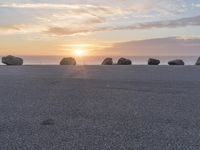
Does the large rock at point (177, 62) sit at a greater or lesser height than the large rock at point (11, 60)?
greater

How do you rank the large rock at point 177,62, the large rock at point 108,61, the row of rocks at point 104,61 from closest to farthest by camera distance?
the row of rocks at point 104,61
the large rock at point 177,62
the large rock at point 108,61

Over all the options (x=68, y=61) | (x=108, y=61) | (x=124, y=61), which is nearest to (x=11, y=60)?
(x=68, y=61)

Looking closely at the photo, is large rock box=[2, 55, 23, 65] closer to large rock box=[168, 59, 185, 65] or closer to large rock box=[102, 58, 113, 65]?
large rock box=[102, 58, 113, 65]

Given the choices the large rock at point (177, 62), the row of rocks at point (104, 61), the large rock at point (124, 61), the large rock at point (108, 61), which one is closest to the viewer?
the row of rocks at point (104, 61)

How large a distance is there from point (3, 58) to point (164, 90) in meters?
20.6

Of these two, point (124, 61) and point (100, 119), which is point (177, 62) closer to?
point (124, 61)

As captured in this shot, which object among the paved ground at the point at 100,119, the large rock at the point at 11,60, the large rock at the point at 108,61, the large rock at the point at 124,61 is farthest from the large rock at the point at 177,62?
the paved ground at the point at 100,119

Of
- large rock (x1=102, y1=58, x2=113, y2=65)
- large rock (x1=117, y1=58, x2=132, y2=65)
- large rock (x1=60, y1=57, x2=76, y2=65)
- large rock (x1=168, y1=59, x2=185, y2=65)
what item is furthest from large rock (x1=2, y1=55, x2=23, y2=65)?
large rock (x1=168, y1=59, x2=185, y2=65)

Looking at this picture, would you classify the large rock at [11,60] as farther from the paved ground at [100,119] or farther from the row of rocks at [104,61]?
the paved ground at [100,119]

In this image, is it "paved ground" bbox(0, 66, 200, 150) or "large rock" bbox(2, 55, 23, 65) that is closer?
"paved ground" bbox(0, 66, 200, 150)

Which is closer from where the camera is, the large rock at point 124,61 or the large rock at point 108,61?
the large rock at point 124,61

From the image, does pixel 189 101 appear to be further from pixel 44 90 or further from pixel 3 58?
pixel 3 58

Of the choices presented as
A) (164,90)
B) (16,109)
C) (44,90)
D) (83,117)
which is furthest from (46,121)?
(164,90)

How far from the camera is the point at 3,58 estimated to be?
2975 centimetres
